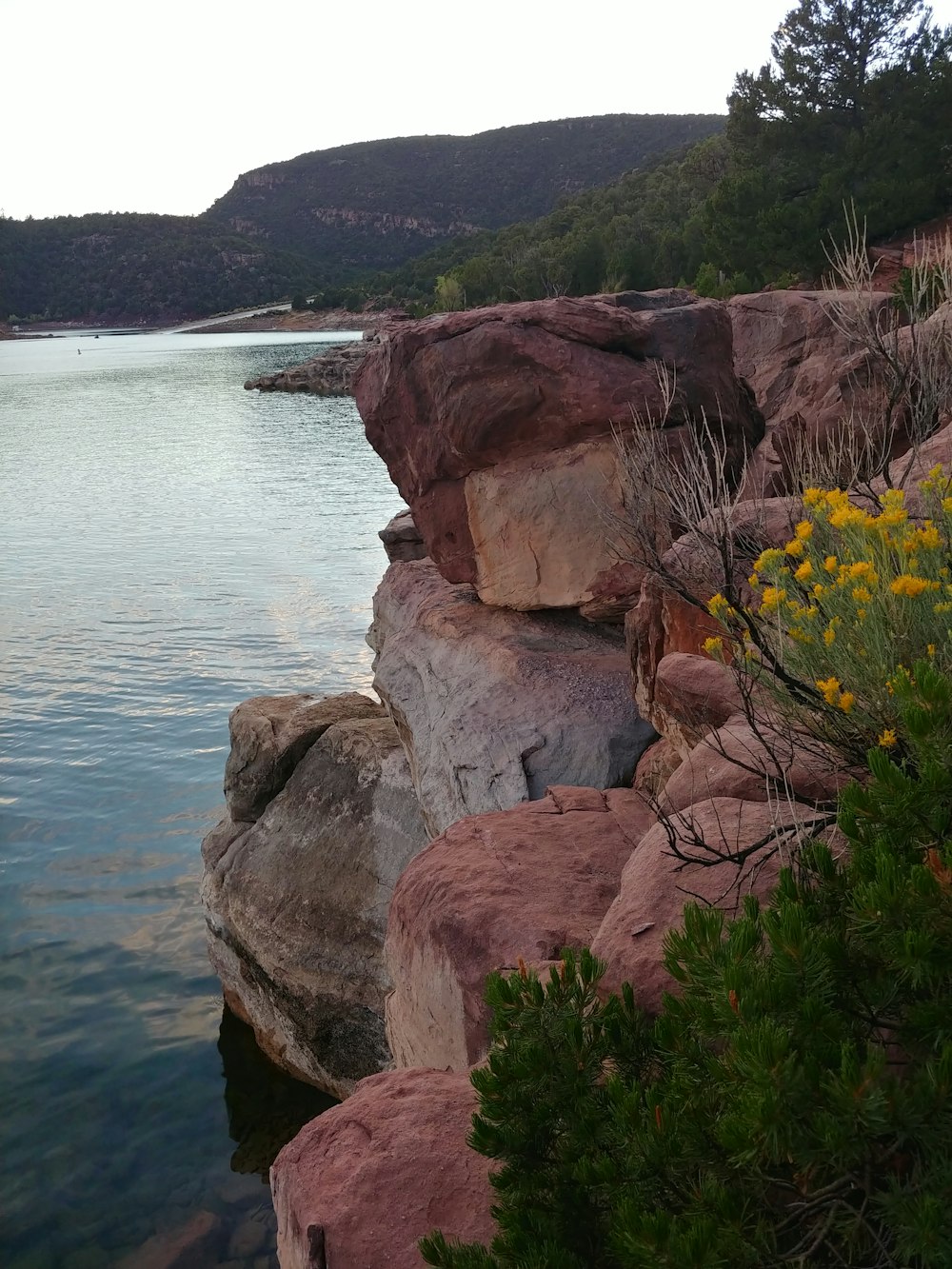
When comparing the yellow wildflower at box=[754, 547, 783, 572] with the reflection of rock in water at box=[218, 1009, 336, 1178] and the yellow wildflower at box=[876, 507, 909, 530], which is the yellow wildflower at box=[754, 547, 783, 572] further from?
the reflection of rock in water at box=[218, 1009, 336, 1178]

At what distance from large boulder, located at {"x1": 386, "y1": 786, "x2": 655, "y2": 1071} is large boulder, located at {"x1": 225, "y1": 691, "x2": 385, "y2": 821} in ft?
11.5

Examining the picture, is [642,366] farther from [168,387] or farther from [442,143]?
[442,143]

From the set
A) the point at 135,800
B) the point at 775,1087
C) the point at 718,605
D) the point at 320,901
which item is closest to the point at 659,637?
the point at 718,605

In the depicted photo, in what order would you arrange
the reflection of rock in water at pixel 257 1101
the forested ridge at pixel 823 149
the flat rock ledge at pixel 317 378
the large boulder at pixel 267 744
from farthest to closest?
1. the flat rock ledge at pixel 317 378
2. the forested ridge at pixel 823 149
3. the large boulder at pixel 267 744
4. the reflection of rock in water at pixel 257 1101

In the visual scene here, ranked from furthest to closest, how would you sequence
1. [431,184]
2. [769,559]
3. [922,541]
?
1. [431,184]
2. [769,559]
3. [922,541]

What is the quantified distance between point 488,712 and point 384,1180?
433cm

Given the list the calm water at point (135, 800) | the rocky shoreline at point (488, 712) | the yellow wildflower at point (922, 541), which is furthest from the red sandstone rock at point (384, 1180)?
the calm water at point (135, 800)

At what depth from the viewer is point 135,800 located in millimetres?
10086

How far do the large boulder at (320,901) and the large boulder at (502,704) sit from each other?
368 mm

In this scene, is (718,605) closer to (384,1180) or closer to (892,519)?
(892,519)

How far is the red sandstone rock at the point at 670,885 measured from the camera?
9.65 feet

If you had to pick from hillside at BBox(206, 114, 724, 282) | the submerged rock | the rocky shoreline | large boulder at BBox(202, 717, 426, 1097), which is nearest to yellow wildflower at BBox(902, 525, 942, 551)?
the rocky shoreline

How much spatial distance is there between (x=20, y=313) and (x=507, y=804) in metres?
134

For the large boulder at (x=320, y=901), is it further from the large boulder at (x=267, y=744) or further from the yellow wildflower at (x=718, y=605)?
the yellow wildflower at (x=718, y=605)
